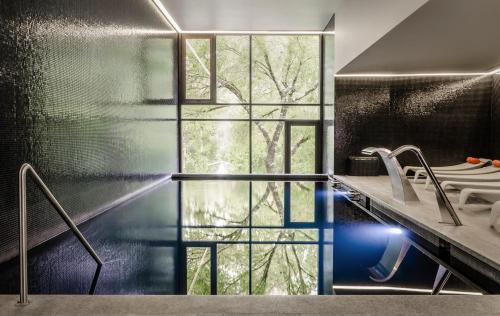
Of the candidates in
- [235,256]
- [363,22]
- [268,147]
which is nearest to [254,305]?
[235,256]

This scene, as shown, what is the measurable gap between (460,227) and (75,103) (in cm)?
428

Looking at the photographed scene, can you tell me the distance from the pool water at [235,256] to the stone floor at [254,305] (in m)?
0.65

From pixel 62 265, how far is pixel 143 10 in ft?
18.8

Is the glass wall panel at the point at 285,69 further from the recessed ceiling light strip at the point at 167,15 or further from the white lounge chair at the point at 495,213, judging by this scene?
the white lounge chair at the point at 495,213

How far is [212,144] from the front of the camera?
35.5 feet

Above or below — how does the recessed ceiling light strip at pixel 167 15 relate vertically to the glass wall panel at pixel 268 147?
above

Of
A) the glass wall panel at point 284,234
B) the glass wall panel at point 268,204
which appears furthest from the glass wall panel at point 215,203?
the glass wall panel at point 284,234

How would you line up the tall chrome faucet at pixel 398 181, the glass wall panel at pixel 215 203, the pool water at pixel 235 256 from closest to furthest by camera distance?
1. the pool water at pixel 235 256
2. the tall chrome faucet at pixel 398 181
3. the glass wall panel at pixel 215 203

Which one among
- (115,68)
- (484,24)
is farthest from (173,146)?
(484,24)

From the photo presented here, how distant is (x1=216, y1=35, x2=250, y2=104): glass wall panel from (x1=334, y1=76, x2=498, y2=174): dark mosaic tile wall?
2.80 meters

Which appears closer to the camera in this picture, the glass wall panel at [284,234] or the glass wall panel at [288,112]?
the glass wall panel at [284,234]

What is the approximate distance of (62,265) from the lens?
3.15m

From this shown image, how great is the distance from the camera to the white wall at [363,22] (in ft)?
15.3

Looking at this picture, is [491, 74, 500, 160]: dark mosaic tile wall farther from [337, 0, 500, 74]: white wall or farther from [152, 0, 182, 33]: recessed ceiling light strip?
[152, 0, 182, 33]: recessed ceiling light strip
